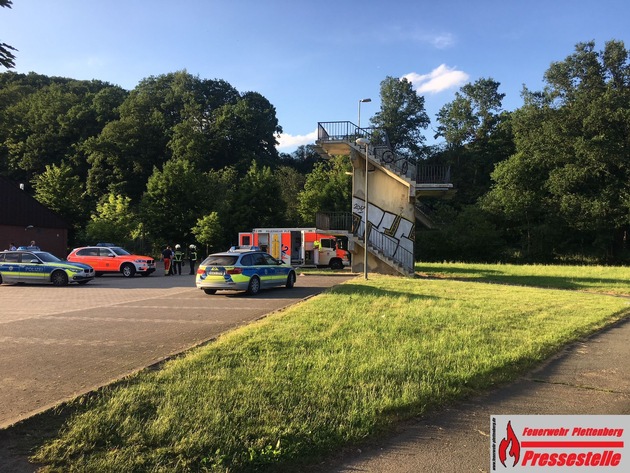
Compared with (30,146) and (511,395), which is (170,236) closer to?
(30,146)

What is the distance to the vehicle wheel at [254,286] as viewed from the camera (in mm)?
16031

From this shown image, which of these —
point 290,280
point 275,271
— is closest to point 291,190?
point 290,280

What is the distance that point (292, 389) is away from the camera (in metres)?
5.28

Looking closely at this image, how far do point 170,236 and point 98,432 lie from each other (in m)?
47.5

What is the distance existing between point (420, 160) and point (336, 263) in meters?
41.9

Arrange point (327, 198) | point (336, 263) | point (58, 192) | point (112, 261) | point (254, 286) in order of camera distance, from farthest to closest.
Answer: point (327, 198) → point (58, 192) → point (336, 263) → point (112, 261) → point (254, 286)

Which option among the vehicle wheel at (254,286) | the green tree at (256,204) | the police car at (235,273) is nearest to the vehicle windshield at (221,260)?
the police car at (235,273)

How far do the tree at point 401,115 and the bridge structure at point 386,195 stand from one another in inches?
1915

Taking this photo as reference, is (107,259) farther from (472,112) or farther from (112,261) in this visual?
(472,112)

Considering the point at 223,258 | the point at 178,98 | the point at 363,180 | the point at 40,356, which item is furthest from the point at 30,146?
the point at 40,356

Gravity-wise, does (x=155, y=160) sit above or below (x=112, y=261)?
above

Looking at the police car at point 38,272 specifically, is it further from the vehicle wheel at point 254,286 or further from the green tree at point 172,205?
the green tree at point 172,205

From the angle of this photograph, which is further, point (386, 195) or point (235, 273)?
point (386, 195)

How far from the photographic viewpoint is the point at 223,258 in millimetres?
15820
